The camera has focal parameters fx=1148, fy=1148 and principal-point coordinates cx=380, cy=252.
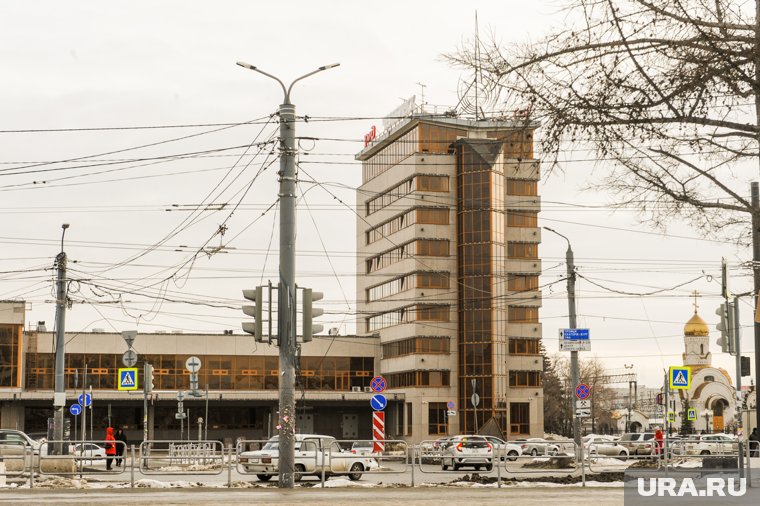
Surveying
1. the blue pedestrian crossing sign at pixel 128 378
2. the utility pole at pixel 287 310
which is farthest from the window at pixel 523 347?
the utility pole at pixel 287 310

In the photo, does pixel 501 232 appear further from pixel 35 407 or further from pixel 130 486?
pixel 130 486

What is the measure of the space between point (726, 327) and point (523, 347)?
174 feet

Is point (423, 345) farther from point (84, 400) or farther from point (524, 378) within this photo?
point (84, 400)

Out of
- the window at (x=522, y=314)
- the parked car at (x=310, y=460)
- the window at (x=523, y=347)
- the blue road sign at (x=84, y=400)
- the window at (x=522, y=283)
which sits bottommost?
the parked car at (x=310, y=460)

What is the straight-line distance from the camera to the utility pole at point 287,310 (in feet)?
78.6

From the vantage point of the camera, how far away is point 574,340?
38.2 meters

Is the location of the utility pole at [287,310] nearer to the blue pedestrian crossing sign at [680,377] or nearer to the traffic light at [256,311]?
the traffic light at [256,311]

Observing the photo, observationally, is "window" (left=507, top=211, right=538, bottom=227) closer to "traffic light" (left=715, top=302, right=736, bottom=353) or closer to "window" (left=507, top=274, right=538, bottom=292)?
"window" (left=507, top=274, right=538, bottom=292)

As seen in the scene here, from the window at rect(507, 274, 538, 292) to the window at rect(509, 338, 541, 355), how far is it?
378cm

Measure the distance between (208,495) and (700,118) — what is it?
49.8ft

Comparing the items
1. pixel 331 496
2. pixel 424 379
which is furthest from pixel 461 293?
pixel 331 496

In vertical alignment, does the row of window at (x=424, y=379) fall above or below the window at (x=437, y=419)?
above

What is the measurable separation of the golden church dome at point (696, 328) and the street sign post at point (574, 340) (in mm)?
105923

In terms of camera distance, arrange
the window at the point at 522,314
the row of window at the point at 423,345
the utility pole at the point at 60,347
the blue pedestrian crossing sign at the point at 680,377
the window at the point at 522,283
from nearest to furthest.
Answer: the utility pole at the point at 60,347 → the blue pedestrian crossing sign at the point at 680,377 → the row of window at the point at 423,345 → the window at the point at 522,283 → the window at the point at 522,314
